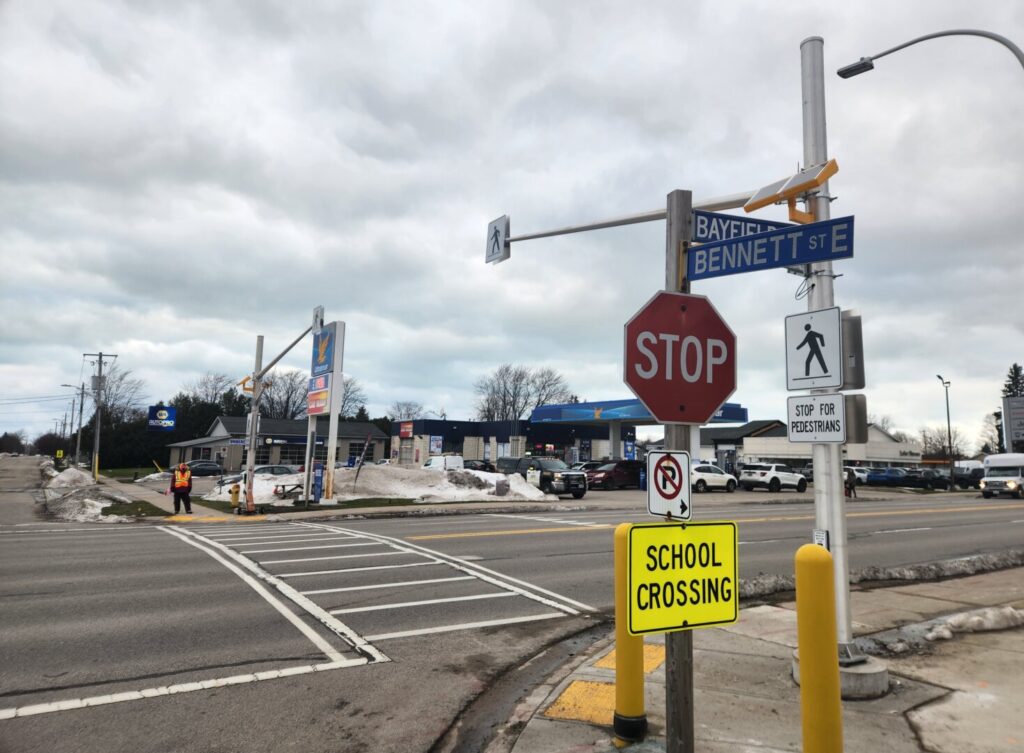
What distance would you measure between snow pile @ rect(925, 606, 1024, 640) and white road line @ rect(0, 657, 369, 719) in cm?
584

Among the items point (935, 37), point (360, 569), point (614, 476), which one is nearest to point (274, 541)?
point (360, 569)

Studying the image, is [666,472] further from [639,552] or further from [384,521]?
[384,521]

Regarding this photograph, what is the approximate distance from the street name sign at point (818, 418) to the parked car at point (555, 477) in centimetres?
2632

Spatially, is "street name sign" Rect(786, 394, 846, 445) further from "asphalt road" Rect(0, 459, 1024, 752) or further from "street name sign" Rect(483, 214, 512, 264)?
"street name sign" Rect(483, 214, 512, 264)

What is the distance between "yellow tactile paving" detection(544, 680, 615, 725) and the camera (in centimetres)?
491

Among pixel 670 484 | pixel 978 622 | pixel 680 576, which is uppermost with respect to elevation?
pixel 670 484

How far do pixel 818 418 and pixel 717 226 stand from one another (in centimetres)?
194

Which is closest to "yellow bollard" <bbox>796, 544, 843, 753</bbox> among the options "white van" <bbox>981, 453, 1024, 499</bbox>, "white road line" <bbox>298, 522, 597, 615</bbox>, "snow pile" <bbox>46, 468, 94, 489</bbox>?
"white road line" <bbox>298, 522, 597, 615</bbox>

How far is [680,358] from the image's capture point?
3.76 meters

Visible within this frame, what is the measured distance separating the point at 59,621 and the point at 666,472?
292 inches

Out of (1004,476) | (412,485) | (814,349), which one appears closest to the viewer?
(814,349)

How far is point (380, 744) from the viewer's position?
15.3ft

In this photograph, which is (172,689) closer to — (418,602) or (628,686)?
(418,602)

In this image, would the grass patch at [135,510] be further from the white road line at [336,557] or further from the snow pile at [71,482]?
the snow pile at [71,482]
